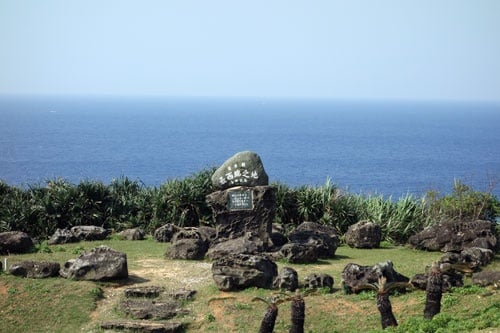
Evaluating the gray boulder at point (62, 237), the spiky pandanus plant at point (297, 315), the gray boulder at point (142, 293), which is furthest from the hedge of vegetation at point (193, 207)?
the spiky pandanus plant at point (297, 315)

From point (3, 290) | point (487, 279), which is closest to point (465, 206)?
point (487, 279)

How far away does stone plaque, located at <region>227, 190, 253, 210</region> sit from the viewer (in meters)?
24.4

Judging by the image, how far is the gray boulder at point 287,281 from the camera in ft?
63.4

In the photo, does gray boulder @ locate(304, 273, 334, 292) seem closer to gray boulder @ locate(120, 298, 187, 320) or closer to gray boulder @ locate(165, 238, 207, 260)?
gray boulder @ locate(120, 298, 187, 320)

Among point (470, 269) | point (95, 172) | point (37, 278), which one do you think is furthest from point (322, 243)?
point (95, 172)

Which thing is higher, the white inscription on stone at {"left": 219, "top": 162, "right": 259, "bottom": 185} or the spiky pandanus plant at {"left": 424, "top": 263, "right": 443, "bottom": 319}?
the white inscription on stone at {"left": 219, "top": 162, "right": 259, "bottom": 185}

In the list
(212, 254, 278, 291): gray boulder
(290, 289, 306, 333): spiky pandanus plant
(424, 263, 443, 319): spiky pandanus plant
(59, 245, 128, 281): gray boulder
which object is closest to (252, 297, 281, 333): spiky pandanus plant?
(290, 289, 306, 333): spiky pandanus plant

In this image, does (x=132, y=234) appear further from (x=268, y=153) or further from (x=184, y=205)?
(x=268, y=153)

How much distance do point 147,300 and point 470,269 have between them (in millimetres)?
7562

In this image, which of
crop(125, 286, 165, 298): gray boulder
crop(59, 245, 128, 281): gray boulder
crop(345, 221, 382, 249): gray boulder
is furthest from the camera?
crop(345, 221, 382, 249): gray boulder

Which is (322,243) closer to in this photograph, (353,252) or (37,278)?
(353,252)

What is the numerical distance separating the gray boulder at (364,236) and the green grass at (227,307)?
12.2ft

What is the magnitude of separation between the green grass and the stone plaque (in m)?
2.89

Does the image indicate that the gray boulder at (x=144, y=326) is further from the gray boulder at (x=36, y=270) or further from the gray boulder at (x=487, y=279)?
the gray boulder at (x=487, y=279)
